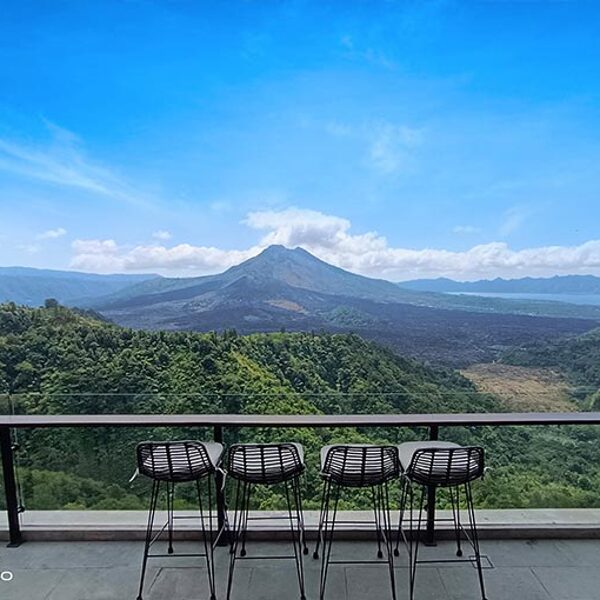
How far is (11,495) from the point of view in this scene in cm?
246

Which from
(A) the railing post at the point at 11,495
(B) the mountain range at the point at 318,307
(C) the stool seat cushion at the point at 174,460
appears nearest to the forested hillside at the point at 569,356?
(B) the mountain range at the point at 318,307

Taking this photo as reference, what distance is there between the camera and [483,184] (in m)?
7.05

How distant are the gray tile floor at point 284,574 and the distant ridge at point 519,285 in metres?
5.20

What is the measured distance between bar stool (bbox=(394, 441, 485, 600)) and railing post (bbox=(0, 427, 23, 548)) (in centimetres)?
231

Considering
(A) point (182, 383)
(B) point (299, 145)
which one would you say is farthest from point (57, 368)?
(B) point (299, 145)

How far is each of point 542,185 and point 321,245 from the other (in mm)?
4010

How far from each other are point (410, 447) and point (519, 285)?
20.0 ft

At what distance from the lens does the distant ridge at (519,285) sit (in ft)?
21.4

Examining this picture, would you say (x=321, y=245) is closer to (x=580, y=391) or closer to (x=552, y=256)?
(x=552, y=256)

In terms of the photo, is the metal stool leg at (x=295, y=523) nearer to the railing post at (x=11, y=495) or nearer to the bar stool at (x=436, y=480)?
the bar stool at (x=436, y=480)

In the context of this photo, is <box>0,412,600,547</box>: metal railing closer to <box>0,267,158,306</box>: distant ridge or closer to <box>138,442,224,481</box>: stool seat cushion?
<box>138,442,224,481</box>: stool seat cushion

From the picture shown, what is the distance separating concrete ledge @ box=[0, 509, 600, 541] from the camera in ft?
8.07

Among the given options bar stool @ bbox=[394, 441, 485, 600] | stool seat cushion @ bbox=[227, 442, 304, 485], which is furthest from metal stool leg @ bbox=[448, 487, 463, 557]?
stool seat cushion @ bbox=[227, 442, 304, 485]

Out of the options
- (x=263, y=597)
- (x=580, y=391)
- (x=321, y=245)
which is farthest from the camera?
(x=321, y=245)
